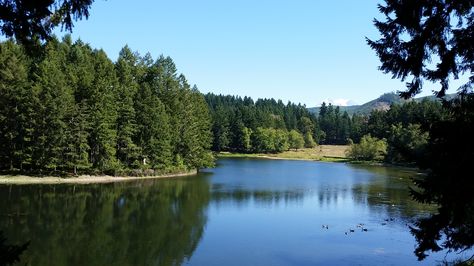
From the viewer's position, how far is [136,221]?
35594mm

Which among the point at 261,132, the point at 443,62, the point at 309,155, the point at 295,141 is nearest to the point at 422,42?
the point at 443,62

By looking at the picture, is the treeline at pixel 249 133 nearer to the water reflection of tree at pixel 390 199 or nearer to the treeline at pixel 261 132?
the treeline at pixel 261 132

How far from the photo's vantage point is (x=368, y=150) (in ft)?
422

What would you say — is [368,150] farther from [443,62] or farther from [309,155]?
[443,62]

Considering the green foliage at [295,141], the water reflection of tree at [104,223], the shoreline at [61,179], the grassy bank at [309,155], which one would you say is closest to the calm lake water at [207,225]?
the water reflection of tree at [104,223]

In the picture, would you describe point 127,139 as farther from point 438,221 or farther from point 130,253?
point 438,221

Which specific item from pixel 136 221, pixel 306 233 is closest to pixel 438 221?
pixel 306 233

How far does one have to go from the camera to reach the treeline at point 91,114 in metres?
56.8

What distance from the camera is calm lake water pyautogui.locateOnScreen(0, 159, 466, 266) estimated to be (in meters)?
26.2

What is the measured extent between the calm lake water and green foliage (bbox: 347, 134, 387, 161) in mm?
68885

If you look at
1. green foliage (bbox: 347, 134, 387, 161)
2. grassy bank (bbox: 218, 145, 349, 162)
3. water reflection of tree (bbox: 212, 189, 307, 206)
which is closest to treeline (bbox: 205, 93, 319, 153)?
grassy bank (bbox: 218, 145, 349, 162)

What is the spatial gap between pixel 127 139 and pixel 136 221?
105 feet

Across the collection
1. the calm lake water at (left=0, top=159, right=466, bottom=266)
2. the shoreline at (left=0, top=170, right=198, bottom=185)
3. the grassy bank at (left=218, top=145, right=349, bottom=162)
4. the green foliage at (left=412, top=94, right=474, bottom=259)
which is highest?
the green foliage at (left=412, top=94, right=474, bottom=259)

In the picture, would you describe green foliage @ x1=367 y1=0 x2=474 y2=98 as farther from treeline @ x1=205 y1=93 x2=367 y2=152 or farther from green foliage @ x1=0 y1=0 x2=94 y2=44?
treeline @ x1=205 y1=93 x2=367 y2=152
